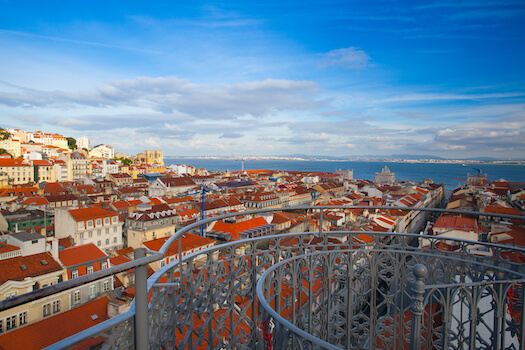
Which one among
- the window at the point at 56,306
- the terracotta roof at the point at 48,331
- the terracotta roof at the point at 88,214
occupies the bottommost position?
the window at the point at 56,306

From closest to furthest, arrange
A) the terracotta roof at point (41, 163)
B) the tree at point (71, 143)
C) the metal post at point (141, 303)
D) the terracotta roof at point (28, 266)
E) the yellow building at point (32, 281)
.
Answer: the metal post at point (141, 303) → the yellow building at point (32, 281) → the terracotta roof at point (28, 266) → the terracotta roof at point (41, 163) → the tree at point (71, 143)

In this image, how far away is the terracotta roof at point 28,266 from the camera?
7363 millimetres

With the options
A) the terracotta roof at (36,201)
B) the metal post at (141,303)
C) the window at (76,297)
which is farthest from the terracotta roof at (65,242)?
the metal post at (141,303)

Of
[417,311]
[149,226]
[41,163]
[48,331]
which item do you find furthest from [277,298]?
[41,163]

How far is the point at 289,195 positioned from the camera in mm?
34094

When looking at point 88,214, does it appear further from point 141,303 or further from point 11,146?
point 11,146

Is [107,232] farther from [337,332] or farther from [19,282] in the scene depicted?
[337,332]

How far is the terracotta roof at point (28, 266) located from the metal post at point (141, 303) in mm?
7796

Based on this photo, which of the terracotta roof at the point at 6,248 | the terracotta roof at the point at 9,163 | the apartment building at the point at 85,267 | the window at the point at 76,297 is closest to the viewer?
the window at the point at 76,297

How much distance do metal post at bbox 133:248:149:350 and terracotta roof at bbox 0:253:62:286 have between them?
780 centimetres

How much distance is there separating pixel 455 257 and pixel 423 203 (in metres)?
28.0

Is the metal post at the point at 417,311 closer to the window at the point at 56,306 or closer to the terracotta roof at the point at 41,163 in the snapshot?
the window at the point at 56,306

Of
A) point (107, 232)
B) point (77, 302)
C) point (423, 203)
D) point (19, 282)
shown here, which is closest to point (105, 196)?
point (107, 232)

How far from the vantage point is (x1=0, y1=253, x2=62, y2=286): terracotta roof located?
7363mm
